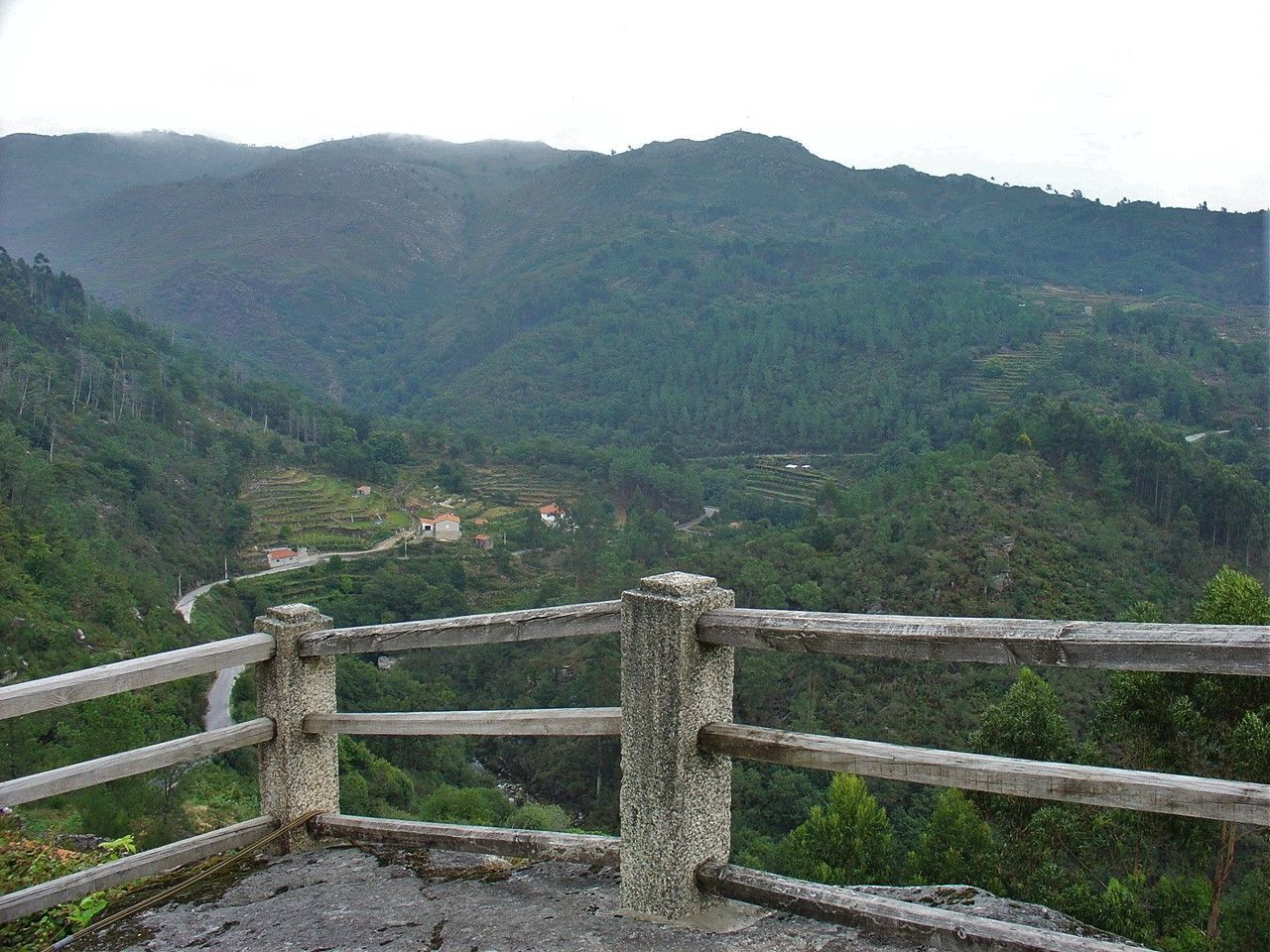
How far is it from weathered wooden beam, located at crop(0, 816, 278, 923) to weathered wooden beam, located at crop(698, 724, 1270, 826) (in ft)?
5.45

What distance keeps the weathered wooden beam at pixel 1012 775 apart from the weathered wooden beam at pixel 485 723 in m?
0.35

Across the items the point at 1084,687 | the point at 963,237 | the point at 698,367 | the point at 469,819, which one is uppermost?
the point at 963,237

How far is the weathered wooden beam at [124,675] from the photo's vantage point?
2475mm

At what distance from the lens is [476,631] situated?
2787 mm

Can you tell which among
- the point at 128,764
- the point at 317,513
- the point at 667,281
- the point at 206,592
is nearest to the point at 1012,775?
the point at 128,764

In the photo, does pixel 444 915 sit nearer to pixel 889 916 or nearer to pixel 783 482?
pixel 889 916

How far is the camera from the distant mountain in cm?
7706

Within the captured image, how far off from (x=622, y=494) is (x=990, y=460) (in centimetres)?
3250

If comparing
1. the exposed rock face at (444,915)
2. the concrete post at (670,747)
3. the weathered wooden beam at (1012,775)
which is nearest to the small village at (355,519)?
the exposed rock face at (444,915)

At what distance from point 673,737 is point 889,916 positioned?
0.59m

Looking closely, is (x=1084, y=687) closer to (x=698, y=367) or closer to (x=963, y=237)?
(x=698, y=367)

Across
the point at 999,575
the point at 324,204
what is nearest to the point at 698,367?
the point at 999,575

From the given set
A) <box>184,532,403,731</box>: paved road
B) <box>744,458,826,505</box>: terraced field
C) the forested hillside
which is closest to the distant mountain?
<box>744,458,826,505</box>: terraced field

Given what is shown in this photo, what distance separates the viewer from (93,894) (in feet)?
8.96
